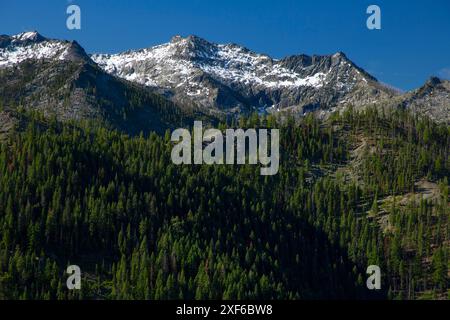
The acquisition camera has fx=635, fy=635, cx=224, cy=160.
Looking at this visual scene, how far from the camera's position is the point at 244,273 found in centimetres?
19988

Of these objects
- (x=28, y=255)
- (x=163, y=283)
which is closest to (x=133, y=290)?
(x=163, y=283)
